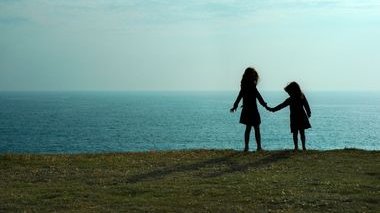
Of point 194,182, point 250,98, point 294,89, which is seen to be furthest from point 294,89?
Result: point 194,182

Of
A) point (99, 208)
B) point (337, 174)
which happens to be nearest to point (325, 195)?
point (337, 174)

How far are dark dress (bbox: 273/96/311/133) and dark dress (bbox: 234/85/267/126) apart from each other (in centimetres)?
132

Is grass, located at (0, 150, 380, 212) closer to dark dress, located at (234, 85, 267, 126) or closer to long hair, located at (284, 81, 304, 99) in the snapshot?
dark dress, located at (234, 85, 267, 126)

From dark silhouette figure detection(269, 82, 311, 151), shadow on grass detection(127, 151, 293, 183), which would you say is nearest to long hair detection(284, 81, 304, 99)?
dark silhouette figure detection(269, 82, 311, 151)

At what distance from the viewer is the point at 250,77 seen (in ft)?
69.5

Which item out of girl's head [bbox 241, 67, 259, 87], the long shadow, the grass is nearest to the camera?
the grass

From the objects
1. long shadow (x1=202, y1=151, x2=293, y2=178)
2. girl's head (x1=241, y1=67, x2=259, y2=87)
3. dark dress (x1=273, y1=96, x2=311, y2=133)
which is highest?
girl's head (x1=241, y1=67, x2=259, y2=87)

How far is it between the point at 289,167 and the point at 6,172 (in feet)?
30.8

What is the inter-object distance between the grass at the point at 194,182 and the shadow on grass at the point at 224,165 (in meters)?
0.03

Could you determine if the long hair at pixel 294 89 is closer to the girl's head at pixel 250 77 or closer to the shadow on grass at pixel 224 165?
the girl's head at pixel 250 77

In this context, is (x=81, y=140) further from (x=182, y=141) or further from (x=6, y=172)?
(x=6, y=172)

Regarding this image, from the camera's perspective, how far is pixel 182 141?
319 ft

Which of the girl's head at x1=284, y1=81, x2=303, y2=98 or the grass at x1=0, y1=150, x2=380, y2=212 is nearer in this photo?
the grass at x1=0, y1=150, x2=380, y2=212

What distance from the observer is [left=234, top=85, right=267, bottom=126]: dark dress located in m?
21.2
